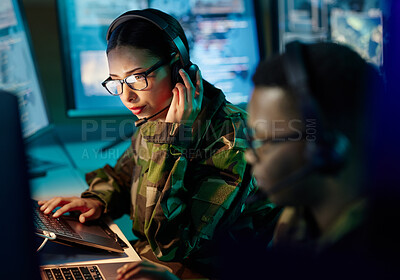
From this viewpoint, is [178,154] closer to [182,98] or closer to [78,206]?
[182,98]

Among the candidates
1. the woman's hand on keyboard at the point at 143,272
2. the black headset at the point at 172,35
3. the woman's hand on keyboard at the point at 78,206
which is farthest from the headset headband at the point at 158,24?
the woman's hand on keyboard at the point at 143,272

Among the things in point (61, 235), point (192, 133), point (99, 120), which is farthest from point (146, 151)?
point (99, 120)

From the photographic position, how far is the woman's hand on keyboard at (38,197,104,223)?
3.74ft

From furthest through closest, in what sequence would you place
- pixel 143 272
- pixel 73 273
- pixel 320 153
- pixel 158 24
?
1. pixel 158 24
2. pixel 73 273
3. pixel 143 272
4. pixel 320 153

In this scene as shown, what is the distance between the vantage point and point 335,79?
1.68ft

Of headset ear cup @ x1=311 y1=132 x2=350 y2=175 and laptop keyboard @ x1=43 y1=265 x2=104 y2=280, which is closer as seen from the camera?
headset ear cup @ x1=311 y1=132 x2=350 y2=175

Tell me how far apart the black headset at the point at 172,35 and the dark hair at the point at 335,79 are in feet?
1.82

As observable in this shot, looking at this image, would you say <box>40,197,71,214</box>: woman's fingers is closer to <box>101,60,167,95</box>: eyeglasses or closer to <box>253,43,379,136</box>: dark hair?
<box>101,60,167,95</box>: eyeglasses

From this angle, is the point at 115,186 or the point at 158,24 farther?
the point at 115,186

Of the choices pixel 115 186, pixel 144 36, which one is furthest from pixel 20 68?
pixel 144 36

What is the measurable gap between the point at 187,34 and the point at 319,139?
6.22 ft

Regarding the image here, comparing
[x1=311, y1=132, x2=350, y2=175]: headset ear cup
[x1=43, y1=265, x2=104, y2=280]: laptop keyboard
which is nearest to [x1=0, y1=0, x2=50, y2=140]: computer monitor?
[x1=43, y1=265, x2=104, y2=280]: laptop keyboard

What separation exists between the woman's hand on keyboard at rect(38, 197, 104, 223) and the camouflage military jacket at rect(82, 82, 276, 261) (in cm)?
11

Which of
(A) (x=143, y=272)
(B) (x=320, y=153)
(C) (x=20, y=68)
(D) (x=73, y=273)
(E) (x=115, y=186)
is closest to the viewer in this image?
(B) (x=320, y=153)
